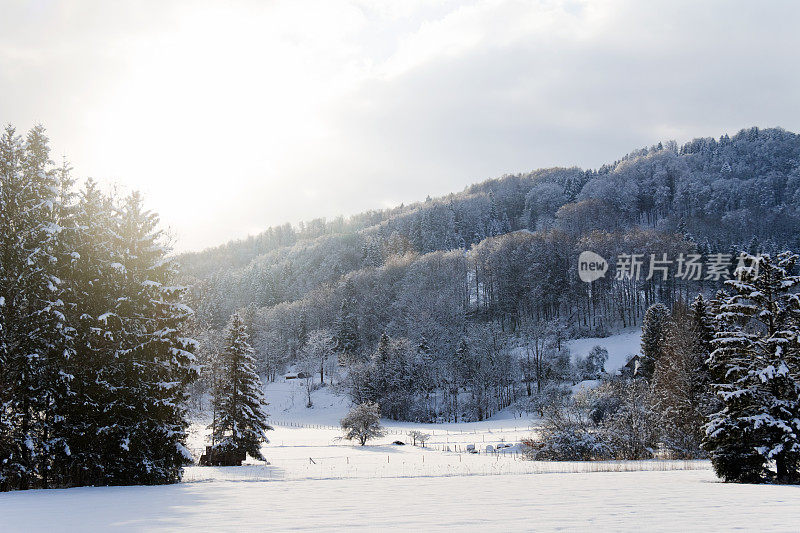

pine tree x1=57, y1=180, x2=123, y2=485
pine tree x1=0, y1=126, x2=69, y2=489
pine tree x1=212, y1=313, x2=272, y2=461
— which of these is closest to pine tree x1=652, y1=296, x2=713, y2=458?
pine tree x1=212, y1=313, x2=272, y2=461

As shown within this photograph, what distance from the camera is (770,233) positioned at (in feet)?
338

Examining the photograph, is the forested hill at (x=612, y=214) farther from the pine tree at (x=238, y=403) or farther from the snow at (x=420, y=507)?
the snow at (x=420, y=507)

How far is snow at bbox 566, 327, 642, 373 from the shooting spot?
206ft

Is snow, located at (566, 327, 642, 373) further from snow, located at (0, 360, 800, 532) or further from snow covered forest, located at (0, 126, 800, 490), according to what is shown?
snow, located at (0, 360, 800, 532)

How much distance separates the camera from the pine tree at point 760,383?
53.1 feet

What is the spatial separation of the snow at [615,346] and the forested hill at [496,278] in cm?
238

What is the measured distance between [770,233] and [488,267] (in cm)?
6209

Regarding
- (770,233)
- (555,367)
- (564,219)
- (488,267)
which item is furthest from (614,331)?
(770,233)

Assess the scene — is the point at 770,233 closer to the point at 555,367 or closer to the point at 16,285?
the point at 555,367

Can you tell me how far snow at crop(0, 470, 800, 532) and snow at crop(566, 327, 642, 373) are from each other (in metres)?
51.3

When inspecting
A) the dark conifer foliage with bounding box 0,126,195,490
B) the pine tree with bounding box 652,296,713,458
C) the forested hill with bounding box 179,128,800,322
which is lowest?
the pine tree with bounding box 652,296,713,458

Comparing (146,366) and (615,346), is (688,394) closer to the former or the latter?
(146,366)

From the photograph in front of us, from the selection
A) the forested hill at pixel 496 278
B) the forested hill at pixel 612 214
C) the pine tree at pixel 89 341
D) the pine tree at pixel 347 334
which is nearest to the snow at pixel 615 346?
the forested hill at pixel 496 278

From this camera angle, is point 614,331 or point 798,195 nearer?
point 614,331
